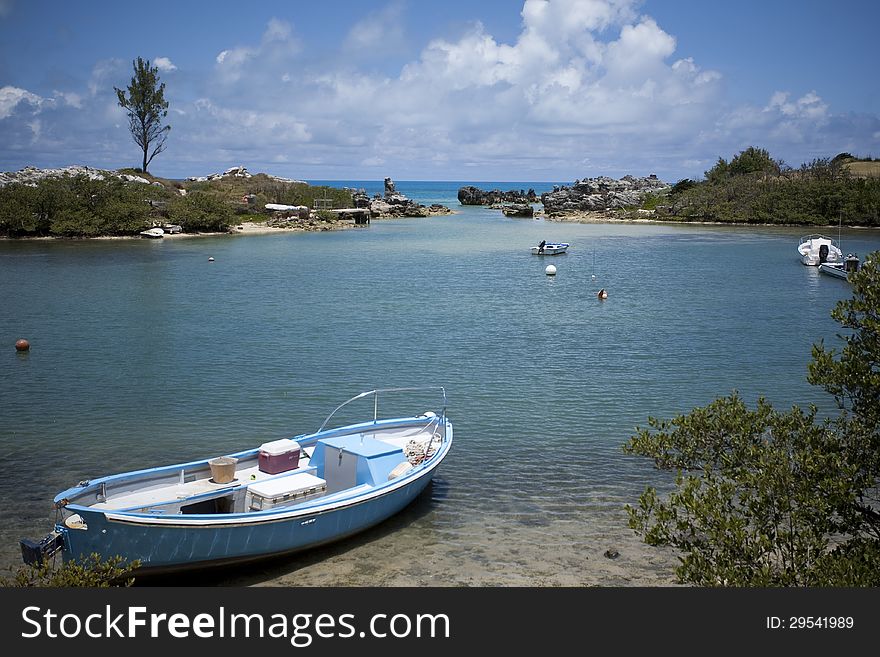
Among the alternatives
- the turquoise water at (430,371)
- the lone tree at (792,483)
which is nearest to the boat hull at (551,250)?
the turquoise water at (430,371)

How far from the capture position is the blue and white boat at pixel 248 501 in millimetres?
14000

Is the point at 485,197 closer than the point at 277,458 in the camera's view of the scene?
No

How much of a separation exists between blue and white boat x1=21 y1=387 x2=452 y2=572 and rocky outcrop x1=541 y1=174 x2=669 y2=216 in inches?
5228

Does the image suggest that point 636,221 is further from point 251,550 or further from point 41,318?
point 251,550

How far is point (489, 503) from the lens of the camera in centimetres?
1884

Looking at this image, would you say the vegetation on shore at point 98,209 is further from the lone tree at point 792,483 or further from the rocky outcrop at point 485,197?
the rocky outcrop at point 485,197

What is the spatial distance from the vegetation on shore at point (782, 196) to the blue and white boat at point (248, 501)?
4095 inches

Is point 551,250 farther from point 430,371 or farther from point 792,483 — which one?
point 792,483

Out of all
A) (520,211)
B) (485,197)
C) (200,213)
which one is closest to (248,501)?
(200,213)

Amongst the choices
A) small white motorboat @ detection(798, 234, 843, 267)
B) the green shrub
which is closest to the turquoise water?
small white motorboat @ detection(798, 234, 843, 267)

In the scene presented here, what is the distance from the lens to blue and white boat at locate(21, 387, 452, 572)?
1400cm

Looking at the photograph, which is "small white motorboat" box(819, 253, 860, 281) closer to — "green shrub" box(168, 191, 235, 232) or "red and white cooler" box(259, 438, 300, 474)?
"red and white cooler" box(259, 438, 300, 474)

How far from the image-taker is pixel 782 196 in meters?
115

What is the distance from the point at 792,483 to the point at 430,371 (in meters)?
21.2
